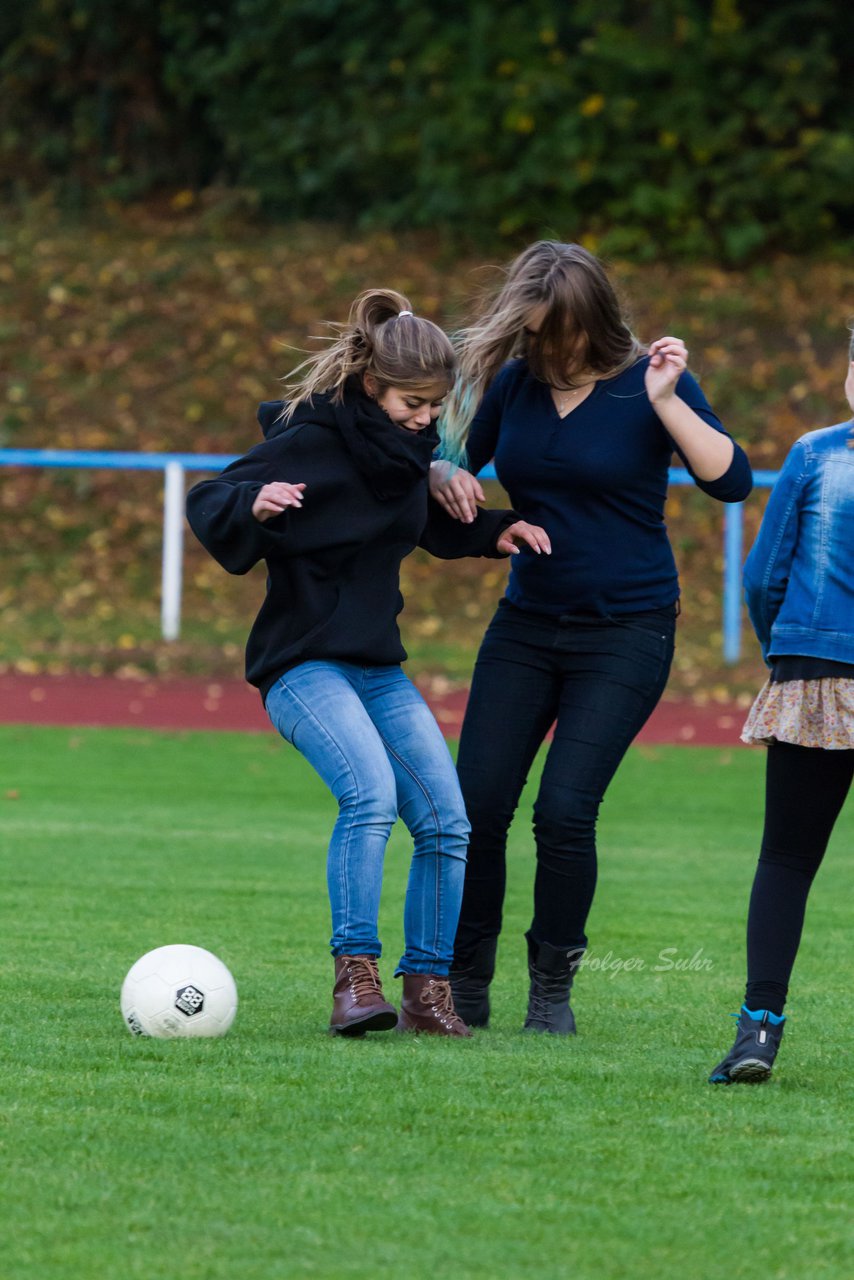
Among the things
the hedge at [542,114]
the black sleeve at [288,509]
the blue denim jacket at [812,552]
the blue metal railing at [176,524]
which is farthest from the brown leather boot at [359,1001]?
the hedge at [542,114]

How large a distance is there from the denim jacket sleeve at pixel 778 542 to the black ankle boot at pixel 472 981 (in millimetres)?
1327

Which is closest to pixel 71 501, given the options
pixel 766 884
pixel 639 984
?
pixel 639 984

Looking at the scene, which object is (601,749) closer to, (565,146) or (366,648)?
(366,648)

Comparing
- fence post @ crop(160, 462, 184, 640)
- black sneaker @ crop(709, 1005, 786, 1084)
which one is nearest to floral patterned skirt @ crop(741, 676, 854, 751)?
black sneaker @ crop(709, 1005, 786, 1084)

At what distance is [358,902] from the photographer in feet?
16.2

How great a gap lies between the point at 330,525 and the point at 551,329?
0.78 metres

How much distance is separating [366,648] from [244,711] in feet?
30.5

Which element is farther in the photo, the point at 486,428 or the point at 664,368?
the point at 486,428

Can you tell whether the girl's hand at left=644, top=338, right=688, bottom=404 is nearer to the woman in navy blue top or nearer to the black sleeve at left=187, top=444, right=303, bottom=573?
the woman in navy blue top

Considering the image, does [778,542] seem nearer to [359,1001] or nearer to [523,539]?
[523,539]

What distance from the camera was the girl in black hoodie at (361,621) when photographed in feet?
16.0

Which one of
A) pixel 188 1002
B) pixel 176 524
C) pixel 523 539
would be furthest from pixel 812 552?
pixel 176 524

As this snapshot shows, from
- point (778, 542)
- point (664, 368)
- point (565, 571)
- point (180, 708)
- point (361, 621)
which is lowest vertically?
point (180, 708)

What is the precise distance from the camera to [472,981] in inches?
207
